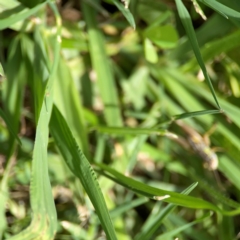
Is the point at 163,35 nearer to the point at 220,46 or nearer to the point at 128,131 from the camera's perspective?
the point at 220,46

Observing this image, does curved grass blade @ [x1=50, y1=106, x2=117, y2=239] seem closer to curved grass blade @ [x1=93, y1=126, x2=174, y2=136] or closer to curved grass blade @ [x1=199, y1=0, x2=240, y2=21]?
curved grass blade @ [x1=93, y1=126, x2=174, y2=136]

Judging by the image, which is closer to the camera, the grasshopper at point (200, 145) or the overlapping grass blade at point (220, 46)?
the overlapping grass blade at point (220, 46)

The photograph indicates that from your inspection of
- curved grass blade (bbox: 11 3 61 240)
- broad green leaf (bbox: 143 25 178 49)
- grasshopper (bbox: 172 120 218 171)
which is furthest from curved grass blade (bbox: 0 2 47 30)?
grasshopper (bbox: 172 120 218 171)

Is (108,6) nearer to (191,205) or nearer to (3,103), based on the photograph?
(3,103)

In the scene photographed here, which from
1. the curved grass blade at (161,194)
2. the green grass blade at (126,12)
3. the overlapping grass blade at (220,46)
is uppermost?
the green grass blade at (126,12)

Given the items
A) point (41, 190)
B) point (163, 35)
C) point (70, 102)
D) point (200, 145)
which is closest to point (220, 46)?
point (163, 35)

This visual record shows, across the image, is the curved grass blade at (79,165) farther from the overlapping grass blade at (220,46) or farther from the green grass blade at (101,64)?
the overlapping grass blade at (220,46)

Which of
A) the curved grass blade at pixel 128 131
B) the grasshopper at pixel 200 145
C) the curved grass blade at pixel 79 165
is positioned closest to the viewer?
the curved grass blade at pixel 79 165

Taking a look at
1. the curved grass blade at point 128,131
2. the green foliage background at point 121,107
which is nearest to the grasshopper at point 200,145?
the green foliage background at point 121,107
